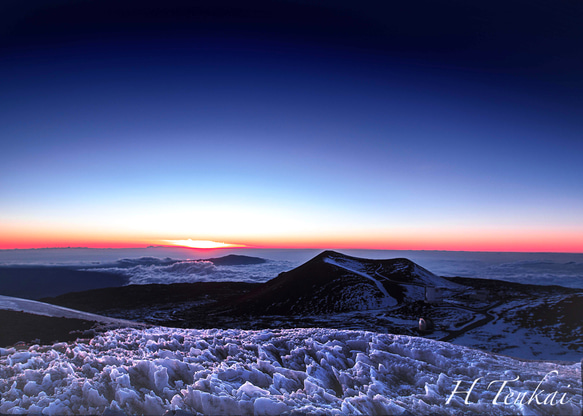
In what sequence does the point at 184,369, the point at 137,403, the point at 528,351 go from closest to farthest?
the point at 137,403, the point at 184,369, the point at 528,351

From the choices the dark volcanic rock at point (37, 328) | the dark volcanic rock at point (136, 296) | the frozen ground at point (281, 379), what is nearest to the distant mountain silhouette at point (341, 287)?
the dark volcanic rock at point (136, 296)

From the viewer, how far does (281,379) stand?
8.97m

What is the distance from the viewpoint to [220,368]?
374 inches

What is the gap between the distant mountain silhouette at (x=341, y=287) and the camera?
44094 millimetres

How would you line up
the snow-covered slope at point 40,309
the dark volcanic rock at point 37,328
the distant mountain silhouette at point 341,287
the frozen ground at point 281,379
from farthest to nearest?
the distant mountain silhouette at point 341,287, the snow-covered slope at point 40,309, the dark volcanic rock at point 37,328, the frozen ground at point 281,379

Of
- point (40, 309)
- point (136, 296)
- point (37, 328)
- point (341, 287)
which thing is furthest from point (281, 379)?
point (136, 296)

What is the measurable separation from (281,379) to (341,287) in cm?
4234

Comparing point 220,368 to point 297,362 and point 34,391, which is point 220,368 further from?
point 34,391

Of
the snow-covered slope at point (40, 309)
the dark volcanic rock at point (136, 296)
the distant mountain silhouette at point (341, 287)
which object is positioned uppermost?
the snow-covered slope at point (40, 309)

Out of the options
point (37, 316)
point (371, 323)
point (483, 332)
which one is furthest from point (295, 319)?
point (37, 316)

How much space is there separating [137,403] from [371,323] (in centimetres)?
3130

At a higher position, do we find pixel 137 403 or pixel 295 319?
pixel 137 403

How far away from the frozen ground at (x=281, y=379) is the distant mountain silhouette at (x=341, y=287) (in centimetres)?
3178

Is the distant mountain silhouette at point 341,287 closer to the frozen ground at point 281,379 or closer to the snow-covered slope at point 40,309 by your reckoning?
the snow-covered slope at point 40,309
